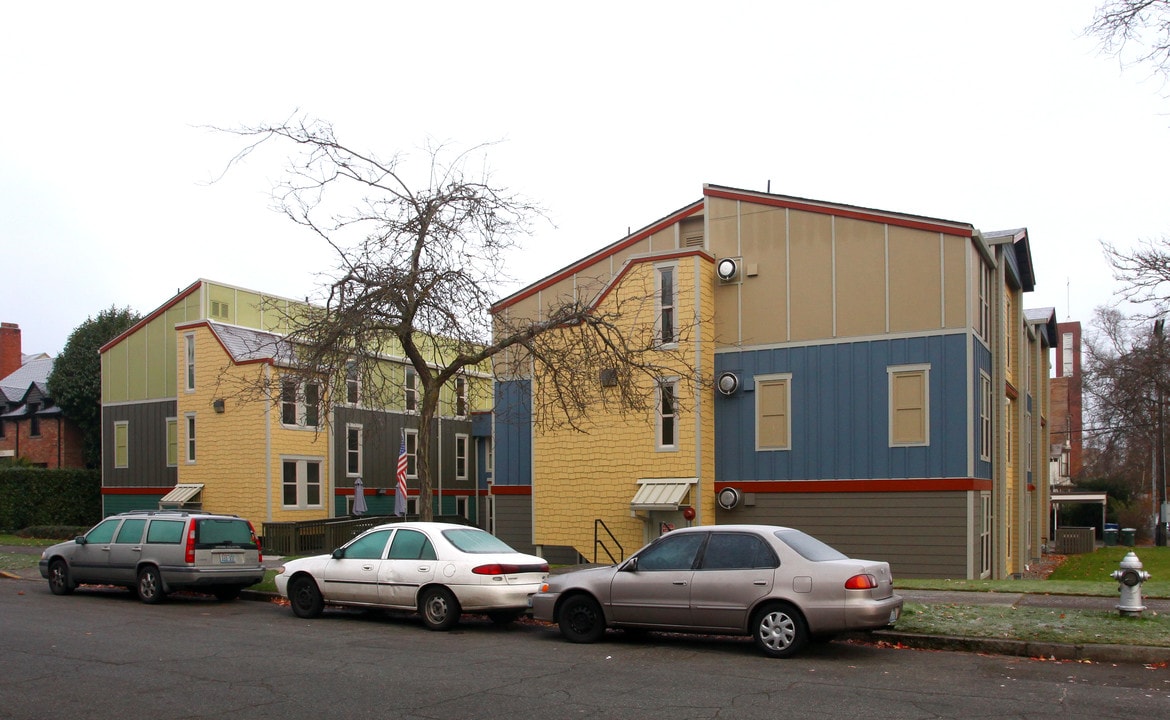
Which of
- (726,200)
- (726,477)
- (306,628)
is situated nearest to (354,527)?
(726,477)

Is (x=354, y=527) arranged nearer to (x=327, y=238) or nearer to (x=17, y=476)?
(x=327, y=238)

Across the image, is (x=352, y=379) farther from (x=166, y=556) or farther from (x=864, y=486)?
(x=864, y=486)

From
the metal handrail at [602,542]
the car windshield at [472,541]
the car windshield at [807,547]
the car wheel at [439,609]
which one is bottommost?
→ the metal handrail at [602,542]

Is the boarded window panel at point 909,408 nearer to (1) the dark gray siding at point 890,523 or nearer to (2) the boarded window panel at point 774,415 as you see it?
(1) the dark gray siding at point 890,523

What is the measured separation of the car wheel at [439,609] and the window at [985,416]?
13470 mm

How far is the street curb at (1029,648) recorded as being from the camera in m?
11.1

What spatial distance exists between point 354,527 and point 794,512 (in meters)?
12.7

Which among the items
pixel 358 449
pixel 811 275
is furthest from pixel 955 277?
pixel 358 449

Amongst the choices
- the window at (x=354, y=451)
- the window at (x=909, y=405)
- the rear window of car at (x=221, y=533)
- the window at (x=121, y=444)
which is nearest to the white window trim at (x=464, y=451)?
the window at (x=354, y=451)

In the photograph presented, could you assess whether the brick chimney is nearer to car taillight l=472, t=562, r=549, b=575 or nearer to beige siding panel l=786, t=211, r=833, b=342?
beige siding panel l=786, t=211, r=833, b=342

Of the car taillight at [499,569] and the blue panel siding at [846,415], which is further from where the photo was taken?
the blue panel siding at [846,415]

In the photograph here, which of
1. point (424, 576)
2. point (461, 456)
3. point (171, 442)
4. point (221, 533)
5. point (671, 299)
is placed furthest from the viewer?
point (461, 456)

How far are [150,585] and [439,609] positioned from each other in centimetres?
603

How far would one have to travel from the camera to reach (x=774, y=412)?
2367 cm
